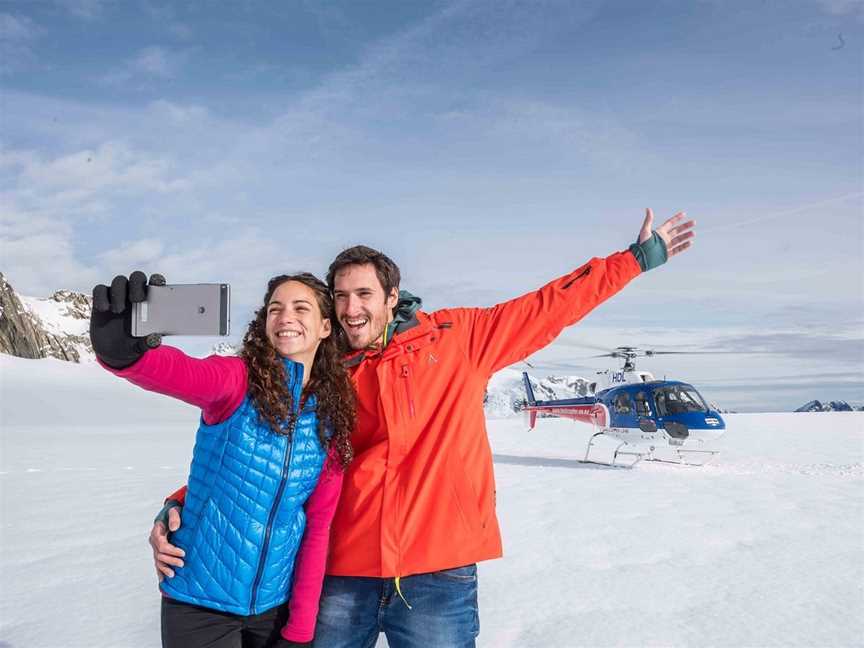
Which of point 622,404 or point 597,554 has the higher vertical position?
point 622,404

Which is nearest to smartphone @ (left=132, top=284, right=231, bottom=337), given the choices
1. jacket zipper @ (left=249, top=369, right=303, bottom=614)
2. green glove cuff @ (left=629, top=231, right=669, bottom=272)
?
jacket zipper @ (left=249, top=369, right=303, bottom=614)

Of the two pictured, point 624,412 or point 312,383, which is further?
point 624,412

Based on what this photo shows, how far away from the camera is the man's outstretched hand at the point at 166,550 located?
179 cm

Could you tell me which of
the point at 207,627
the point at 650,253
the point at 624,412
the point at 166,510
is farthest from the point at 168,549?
the point at 624,412

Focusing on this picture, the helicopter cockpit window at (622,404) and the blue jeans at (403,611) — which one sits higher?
the blue jeans at (403,611)

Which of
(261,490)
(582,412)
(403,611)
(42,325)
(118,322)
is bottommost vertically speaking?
(582,412)

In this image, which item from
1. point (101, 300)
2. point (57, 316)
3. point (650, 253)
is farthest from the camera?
point (57, 316)

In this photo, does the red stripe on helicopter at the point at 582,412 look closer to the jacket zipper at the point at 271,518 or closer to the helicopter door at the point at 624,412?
the helicopter door at the point at 624,412

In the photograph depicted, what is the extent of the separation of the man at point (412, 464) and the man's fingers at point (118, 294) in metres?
0.73

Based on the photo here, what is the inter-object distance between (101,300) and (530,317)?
1368mm

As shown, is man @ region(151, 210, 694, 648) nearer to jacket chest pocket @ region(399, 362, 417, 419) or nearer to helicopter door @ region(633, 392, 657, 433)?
jacket chest pocket @ region(399, 362, 417, 419)

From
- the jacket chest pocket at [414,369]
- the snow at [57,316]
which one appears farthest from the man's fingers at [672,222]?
the snow at [57,316]

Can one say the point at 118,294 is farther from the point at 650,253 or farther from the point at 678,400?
the point at 678,400

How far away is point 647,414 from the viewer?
10.2 meters
